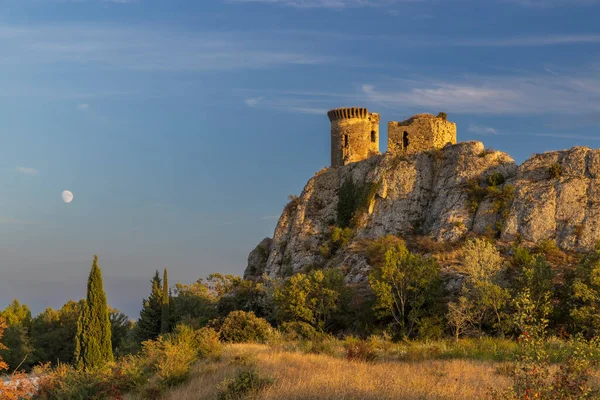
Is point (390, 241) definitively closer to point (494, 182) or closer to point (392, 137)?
point (494, 182)

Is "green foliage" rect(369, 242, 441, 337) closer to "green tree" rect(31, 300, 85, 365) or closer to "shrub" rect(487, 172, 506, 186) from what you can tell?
"shrub" rect(487, 172, 506, 186)

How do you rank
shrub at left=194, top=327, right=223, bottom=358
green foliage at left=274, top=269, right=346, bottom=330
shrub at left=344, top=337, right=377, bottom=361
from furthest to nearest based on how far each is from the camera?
green foliage at left=274, top=269, right=346, bottom=330
shrub at left=194, top=327, right=223, bottom=358
shrub at left=344, top=337, right=377, bottom=361

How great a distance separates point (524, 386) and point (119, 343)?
53.5 m

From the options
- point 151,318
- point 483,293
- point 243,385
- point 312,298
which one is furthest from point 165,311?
point 243,385

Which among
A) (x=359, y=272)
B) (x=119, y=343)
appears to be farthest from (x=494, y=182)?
(x=119, y=343)

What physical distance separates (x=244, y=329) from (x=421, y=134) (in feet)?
98.9

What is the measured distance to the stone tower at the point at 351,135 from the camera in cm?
5794

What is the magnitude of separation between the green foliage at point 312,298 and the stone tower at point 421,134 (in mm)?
22435

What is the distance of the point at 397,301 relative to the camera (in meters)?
33.9

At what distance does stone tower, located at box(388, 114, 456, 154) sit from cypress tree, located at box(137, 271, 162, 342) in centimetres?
2507

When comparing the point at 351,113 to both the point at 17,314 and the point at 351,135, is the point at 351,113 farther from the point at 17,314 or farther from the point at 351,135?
the point at 17,314

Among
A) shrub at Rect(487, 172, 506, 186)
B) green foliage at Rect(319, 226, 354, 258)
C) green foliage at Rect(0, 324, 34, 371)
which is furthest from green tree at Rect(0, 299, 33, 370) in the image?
shrub at Rect(487, 172, 506, 186)

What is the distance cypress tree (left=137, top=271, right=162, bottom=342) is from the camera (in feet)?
170

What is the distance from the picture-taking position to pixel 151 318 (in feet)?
173
